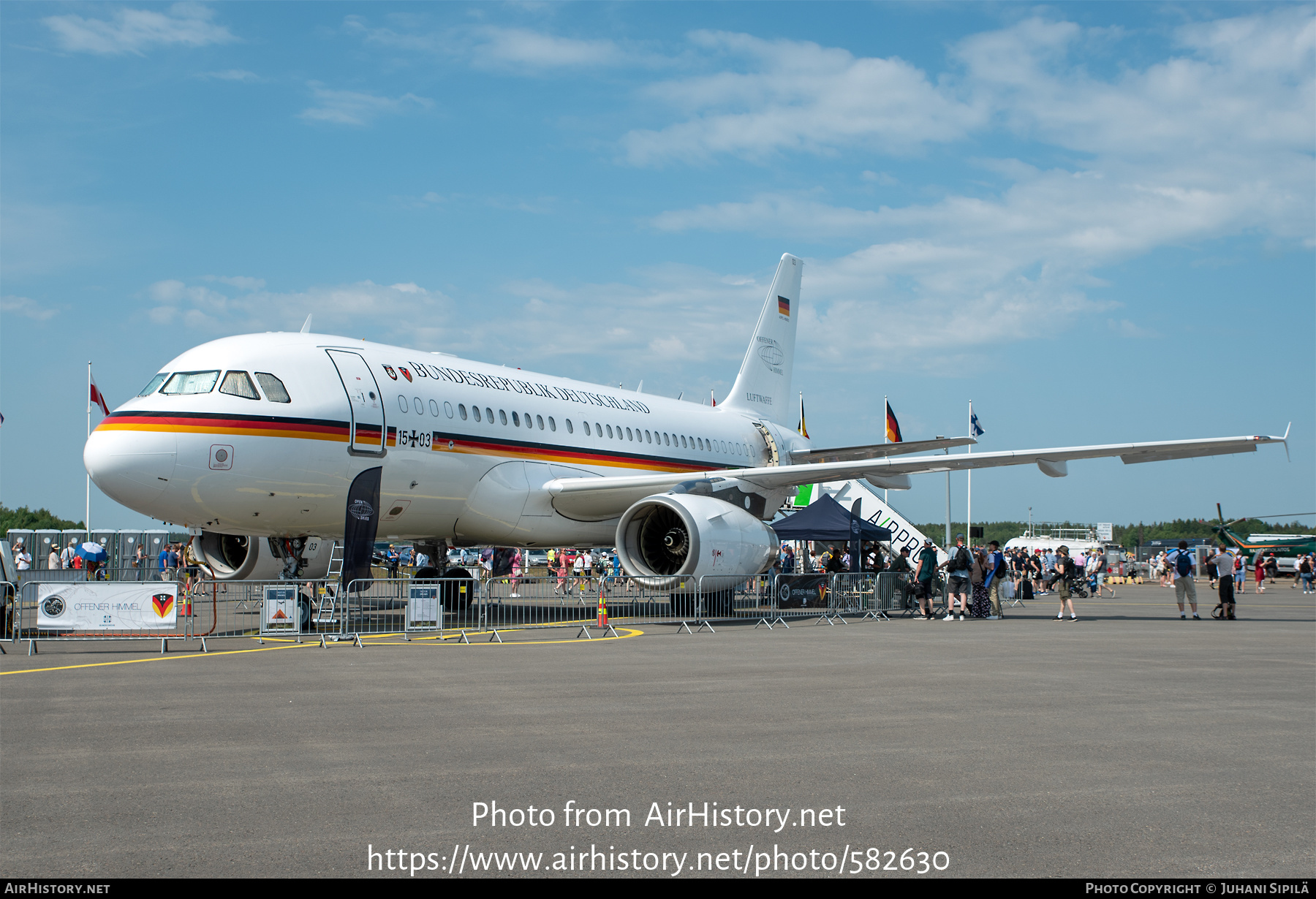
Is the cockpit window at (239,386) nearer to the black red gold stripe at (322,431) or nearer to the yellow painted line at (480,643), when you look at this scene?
the black red gold stripe at (322,431)

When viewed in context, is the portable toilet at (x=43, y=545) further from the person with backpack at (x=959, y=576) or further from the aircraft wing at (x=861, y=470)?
the person with backpack at (x=959, y=576)

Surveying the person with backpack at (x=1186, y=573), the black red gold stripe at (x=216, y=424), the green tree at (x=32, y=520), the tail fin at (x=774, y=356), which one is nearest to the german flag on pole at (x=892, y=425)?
the tail fin at (x=774, y=356)

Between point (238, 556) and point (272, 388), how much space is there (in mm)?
5183

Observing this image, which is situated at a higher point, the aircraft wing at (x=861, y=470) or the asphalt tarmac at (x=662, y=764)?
the aircraft wing at (x=861, y=470)

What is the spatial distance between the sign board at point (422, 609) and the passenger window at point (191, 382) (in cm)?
401

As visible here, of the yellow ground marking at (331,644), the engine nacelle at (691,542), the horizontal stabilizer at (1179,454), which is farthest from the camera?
the horizontal stabilizer at (1179,454)

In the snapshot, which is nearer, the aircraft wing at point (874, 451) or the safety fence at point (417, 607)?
the safety fence at point (417, 607)

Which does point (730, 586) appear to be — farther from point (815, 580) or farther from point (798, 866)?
point (798, 866)

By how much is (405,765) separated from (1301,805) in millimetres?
4794

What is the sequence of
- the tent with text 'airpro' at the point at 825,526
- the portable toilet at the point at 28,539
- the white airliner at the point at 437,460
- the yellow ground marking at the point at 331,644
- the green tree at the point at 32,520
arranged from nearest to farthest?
the yellow ground marking at the point at 331,644 → the white airliner at the point at 437,460 → the tent with text 'airpro' at the point at 825,526 → the portable toilet at the point at 28,539 → the green tree at the point at 32,520

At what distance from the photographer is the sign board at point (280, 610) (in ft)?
48.6

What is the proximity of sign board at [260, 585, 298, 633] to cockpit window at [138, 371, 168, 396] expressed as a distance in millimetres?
3180

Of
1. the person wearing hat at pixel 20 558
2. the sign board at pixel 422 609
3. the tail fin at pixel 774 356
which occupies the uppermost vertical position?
the tail fin at pixel 774 356

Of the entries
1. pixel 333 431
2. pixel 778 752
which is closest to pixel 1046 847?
pixel 778 752
